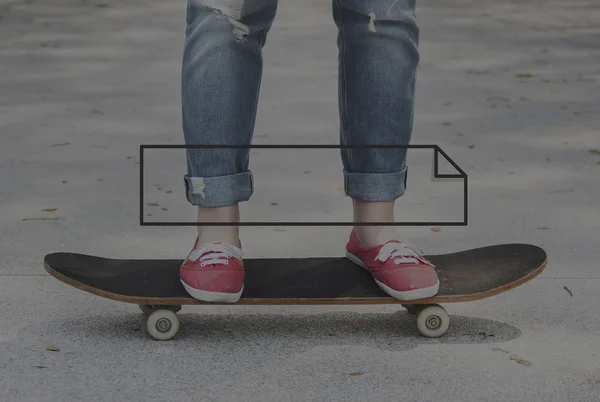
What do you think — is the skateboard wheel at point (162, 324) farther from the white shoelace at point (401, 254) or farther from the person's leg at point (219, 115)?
the white shoelace at point (401, 254)

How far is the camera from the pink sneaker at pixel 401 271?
2.65 meters

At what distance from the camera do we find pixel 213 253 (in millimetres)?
2668

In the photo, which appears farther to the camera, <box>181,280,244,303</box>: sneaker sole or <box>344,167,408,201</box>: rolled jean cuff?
<box>344,167,408,201</box>: rolled jean cuff

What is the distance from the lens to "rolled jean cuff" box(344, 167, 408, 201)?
2.76 m

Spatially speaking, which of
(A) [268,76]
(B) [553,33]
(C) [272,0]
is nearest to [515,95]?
(A) [268,76]

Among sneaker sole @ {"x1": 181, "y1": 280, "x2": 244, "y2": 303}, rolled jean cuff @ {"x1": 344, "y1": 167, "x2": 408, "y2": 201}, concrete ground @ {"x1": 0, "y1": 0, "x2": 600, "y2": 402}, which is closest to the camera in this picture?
concrete ground @ {"x1": 0, "y1": 0, "x2": 600, "y2": 402}

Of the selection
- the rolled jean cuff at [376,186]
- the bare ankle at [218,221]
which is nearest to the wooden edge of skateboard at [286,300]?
the bare ankle at [218,221]

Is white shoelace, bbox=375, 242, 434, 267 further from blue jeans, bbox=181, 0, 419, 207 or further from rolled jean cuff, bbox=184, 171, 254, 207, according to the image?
rolled jean cuff, bbox=184, 171, 254, 207

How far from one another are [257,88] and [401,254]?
20.3 inches

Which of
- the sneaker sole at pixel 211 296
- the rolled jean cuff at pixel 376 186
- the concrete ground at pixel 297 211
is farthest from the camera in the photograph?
the rolled jean cuff at pixel 376 186

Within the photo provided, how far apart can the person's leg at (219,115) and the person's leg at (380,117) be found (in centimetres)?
22

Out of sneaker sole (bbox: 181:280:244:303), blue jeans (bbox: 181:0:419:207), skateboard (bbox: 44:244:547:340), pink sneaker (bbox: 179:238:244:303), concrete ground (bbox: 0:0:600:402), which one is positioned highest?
blue jeans (bbox: 181:0:419:207)

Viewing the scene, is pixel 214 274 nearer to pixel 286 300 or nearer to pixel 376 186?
pixel 286 300

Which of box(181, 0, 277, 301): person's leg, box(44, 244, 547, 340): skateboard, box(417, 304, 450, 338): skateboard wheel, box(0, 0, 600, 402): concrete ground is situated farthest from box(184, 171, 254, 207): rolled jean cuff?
box(417, 304, 450, 338): skateboard wheel
